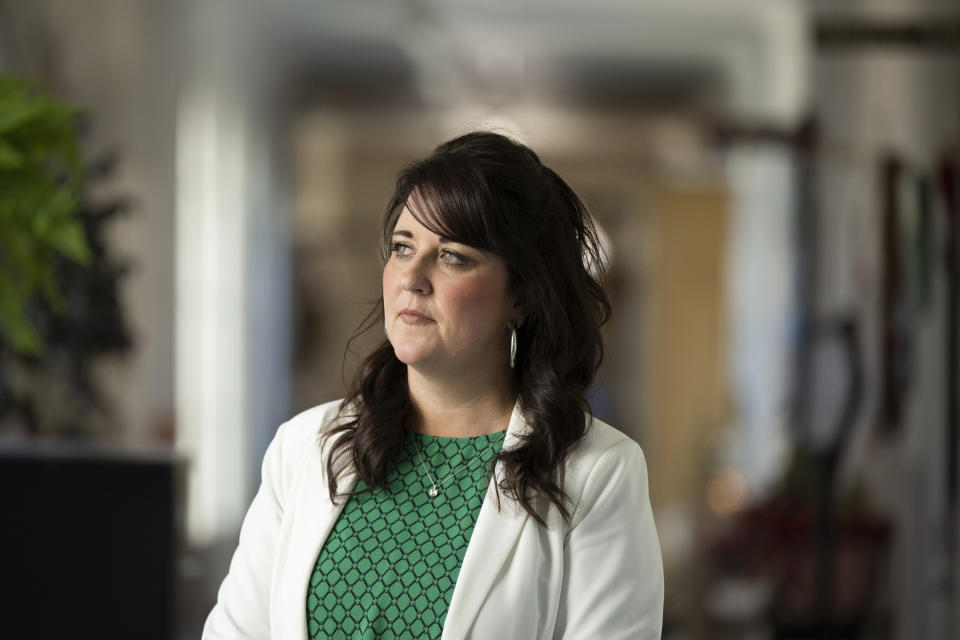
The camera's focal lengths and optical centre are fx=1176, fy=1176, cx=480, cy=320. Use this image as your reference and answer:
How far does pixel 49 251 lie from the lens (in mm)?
2381

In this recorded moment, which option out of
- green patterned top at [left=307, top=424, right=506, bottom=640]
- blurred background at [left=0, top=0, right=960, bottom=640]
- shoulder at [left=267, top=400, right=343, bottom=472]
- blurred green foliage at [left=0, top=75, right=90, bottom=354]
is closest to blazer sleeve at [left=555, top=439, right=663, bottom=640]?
green patterned top at [left=307, top=424, right=506, bottom=640]

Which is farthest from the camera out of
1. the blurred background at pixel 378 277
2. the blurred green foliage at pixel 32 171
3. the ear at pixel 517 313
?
the blurred background at pixel 378 277

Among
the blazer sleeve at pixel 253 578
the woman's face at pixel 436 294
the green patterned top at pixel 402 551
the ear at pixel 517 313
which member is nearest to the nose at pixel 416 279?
the woman's face at pixel 436 294

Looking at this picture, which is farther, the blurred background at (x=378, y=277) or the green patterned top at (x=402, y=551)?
the blurred background at (x=378, y=277)

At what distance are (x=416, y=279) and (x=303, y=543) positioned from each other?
0.35 m

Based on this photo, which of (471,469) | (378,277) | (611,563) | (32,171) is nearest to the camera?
(611,563)

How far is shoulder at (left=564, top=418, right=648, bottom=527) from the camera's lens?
1.39 m

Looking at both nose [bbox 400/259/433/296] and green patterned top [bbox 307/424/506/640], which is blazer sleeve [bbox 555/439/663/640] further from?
nose [bbox 400/259/433/296]

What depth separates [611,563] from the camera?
1363mm

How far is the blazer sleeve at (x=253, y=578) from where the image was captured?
1.47 metres

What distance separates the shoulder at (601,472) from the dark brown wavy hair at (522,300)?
0.05 feet

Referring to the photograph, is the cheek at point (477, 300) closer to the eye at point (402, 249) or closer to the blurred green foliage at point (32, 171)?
the eye at point (402, 249)

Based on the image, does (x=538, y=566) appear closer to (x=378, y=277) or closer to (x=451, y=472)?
(x=451, y=472)

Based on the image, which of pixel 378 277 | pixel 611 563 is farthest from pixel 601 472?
pixel 378 277
